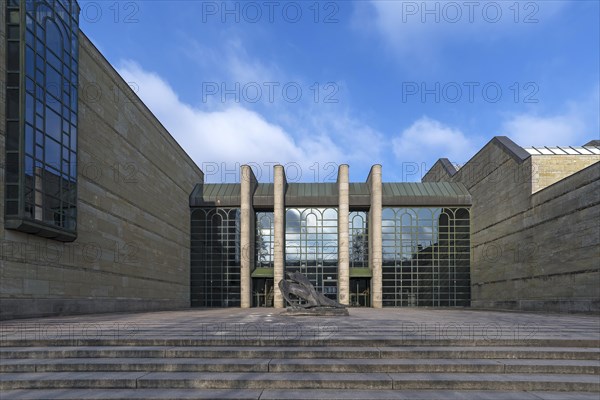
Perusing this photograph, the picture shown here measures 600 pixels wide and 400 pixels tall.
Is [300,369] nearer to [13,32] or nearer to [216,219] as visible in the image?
[13,32]

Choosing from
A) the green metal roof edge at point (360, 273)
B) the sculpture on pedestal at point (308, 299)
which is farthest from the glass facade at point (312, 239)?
the sculpture on pedestal at point (308, 299)

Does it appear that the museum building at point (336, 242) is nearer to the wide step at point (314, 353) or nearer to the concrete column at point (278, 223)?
the concrete column at point (278, 223)

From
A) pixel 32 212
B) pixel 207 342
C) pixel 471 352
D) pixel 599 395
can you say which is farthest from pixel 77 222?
pixel 599 395

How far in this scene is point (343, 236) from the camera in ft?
116

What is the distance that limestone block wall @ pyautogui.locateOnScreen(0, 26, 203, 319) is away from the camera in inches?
685

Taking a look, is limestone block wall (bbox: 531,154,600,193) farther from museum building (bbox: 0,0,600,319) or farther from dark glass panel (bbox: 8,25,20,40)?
dark glass panel (bbox: 8,25,20,40)

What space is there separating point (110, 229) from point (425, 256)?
26776 millimetres

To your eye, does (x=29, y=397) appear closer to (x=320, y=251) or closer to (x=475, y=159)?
(x=320, y=251)

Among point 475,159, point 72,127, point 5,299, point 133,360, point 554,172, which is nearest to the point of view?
point 133,360

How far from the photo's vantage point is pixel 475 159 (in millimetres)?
36469

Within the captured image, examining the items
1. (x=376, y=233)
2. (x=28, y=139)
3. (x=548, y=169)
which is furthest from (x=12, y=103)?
(x=548, y=169)

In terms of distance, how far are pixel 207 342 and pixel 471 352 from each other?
586cm

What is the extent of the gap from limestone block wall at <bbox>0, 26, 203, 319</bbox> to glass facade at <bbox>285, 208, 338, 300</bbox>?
9923 millimetres

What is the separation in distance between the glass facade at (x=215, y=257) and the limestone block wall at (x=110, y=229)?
Result: 8.33 ft
